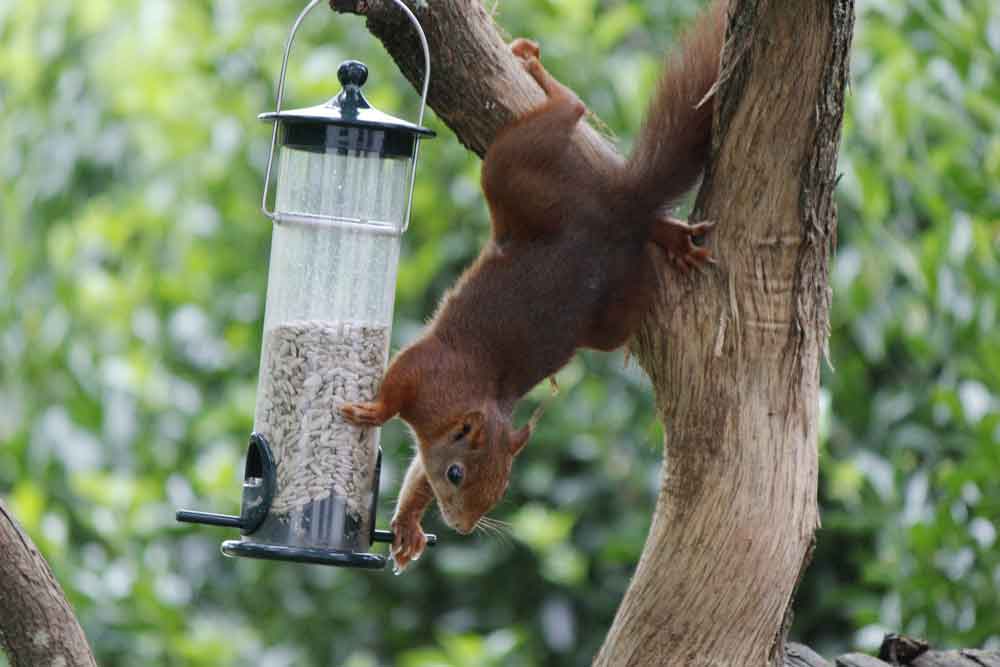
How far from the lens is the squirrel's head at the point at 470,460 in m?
2.11

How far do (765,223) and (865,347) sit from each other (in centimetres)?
164

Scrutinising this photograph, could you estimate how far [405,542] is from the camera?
220cm

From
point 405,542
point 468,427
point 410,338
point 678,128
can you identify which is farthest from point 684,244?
point 410,338

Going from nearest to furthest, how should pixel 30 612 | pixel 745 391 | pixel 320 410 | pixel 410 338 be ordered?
pixel 30 612
pixel 745 391
pixel 320 410
pixel 410 338

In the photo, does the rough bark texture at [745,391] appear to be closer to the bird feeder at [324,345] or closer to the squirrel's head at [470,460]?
the squirrel's head at [470,460]

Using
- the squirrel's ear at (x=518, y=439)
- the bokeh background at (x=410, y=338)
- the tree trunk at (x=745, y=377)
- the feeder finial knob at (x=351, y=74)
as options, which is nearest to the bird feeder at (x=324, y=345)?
the feeder finial knob at (x=351, y=74)

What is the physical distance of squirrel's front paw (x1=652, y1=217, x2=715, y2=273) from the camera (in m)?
1.87

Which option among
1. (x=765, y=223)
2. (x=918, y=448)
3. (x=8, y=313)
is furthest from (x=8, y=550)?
(x=8, y=313)

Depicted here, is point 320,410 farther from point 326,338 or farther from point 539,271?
point 539,271

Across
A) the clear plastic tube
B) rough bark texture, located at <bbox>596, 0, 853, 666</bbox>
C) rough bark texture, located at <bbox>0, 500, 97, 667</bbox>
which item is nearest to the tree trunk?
rough bark texture, located at <bbox>596, 0, 853, 666</bbox>

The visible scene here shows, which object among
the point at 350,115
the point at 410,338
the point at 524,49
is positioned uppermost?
the point at 524,49

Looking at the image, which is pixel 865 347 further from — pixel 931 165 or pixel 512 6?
pixel 512 6

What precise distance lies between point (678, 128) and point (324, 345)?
0.63m

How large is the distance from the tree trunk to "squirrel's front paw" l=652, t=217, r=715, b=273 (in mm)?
17
